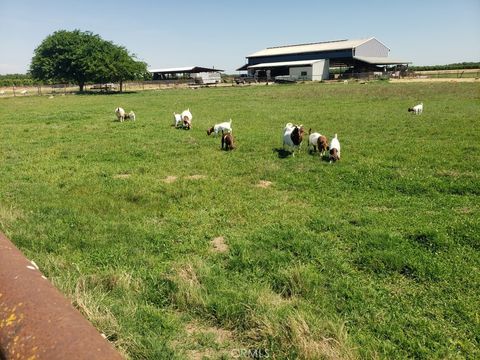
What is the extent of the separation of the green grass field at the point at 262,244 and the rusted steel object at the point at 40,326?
2243mm

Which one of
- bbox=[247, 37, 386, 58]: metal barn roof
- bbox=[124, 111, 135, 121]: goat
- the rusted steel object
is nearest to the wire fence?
bbox=[247, 37, 386, 58]: metal barn roof

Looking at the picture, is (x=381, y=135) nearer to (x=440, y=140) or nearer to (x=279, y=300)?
(x=440, y=140)

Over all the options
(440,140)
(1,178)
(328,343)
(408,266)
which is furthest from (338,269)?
(440,140)

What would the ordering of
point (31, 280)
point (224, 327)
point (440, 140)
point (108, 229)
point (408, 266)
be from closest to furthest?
point (31, 280)
point (224, 327)
point (408, 266)
point (108, 229)
point (440, 140)

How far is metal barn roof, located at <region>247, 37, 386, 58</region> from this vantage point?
75.0 m

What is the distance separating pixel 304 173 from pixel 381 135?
19.5ft

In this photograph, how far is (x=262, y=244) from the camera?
607 centimetres

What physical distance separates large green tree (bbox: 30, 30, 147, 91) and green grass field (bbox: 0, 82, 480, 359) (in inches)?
1642

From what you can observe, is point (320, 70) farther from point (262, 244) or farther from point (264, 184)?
point (262, 244)

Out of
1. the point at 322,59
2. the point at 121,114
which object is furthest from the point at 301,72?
the point at 121,114

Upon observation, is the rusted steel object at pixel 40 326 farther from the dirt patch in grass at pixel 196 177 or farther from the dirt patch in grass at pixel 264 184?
the dirt patch in grass at pixel 196 177

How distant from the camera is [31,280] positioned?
66.8 inches

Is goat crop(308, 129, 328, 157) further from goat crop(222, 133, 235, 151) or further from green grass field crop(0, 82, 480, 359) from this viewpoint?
goat crop(222, 133, 235, 151)

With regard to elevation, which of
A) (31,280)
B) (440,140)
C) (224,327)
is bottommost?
(224,327)
